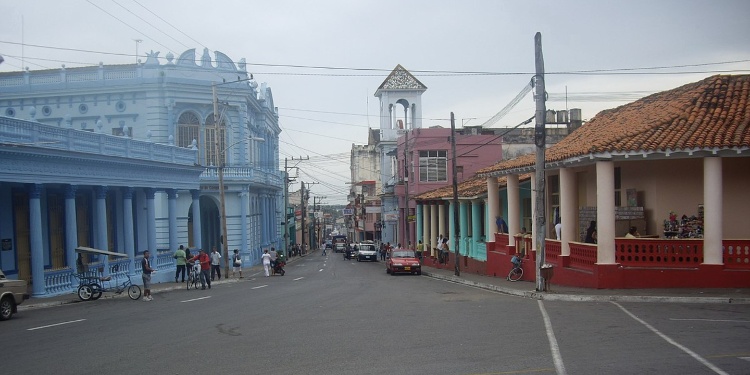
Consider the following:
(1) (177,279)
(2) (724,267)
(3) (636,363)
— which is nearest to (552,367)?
(3) (636,363)

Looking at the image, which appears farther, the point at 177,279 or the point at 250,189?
the point at 250,189

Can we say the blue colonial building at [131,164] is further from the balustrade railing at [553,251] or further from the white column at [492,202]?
the balustrade railing at [553,251]

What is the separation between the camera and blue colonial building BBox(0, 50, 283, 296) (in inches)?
1048

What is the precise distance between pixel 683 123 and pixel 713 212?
10.5 feet

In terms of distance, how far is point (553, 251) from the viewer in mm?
25922

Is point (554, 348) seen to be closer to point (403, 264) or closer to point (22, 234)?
point (22, 234)

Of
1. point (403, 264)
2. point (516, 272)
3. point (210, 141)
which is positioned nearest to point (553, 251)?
point (516, 272)

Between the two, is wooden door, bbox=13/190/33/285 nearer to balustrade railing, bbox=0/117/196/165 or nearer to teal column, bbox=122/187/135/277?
balustrade railing, bbox=0/117/196/165

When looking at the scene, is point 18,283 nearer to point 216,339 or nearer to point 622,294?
point 216,339

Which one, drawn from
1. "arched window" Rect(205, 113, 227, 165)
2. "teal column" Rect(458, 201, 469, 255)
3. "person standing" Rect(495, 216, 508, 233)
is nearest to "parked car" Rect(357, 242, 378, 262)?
"arched window" Rect(205, 113, 227, 165)

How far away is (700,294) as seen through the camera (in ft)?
63.7

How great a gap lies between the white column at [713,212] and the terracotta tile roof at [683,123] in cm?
86

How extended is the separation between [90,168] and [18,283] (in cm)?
1076

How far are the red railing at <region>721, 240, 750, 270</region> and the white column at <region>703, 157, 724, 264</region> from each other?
27cm
